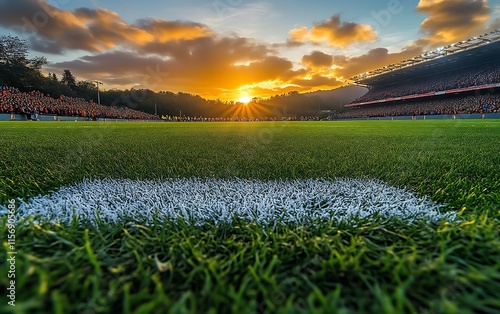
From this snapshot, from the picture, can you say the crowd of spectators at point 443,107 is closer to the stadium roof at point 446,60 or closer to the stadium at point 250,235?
the stadium roof at point 446,60

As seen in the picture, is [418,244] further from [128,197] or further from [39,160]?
[39,160]

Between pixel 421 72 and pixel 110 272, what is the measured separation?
43012mm

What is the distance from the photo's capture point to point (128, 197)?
1.42 metres

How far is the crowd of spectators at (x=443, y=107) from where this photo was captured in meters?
25.6

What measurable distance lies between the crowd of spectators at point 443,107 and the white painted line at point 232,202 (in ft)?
96.6

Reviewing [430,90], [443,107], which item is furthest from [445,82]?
[443,107]

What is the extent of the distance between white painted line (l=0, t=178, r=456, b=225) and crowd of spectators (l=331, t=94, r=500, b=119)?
2944 cm

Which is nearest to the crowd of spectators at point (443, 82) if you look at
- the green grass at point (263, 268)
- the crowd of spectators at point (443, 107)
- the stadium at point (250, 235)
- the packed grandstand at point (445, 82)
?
the packed grandstand at point (445, 82)

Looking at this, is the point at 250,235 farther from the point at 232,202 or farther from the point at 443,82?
the point at 443,82

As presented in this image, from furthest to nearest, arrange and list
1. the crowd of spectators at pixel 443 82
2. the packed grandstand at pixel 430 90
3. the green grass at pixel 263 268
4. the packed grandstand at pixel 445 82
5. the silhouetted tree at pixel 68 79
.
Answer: the silhouetted tree at pixel 68 79, the crowd of spectators at pixel 443 82, the packed grandstand at pixel 445 82, the packed grandstand at pixel 430 90, the green grass at pixel 263 268

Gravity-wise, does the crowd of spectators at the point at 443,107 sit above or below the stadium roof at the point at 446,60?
below

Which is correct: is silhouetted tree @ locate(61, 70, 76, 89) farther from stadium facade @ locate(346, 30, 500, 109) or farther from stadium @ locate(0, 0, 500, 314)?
stadium @ locate(0, 0, 500, 314)

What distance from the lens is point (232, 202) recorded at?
1.34 metres

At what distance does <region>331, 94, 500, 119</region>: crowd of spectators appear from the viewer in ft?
83.9
